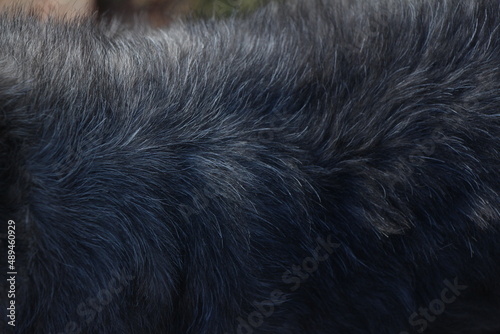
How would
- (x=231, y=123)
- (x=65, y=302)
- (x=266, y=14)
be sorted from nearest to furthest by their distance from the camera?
(x=65, y=302) → (x=231, y=123) → (x=266, y=14)

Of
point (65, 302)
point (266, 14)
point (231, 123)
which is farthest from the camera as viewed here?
point (266, 14)

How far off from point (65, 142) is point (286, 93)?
1.73ft

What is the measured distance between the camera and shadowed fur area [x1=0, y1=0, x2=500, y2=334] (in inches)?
59.9

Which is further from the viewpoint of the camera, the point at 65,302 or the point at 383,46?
the point at 383,46

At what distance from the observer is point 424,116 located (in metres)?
1.66

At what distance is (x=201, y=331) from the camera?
1.65m

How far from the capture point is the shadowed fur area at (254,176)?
1.52m

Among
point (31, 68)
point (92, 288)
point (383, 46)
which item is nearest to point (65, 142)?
point (31, 68)

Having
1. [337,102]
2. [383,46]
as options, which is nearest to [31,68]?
[337,102]

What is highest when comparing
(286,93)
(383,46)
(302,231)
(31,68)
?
(383,46)

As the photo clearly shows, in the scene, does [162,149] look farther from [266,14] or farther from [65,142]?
[266,14]

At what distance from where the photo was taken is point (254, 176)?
1611 mm

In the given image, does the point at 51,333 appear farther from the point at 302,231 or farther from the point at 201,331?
the point at 302,231

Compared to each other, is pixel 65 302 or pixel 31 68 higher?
pixel 31 68
